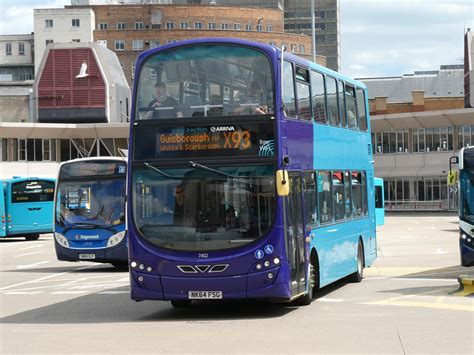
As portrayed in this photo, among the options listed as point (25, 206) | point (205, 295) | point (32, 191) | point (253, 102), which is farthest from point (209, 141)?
point (32, 191)

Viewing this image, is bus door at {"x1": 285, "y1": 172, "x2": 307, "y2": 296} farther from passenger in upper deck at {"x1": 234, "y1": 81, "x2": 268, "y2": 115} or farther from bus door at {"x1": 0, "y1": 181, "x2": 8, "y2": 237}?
bus door at {"x1": 0, "y1": 181, "x2": 8, "y2": 237}

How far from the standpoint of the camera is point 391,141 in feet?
303

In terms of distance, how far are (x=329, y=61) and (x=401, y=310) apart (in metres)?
162

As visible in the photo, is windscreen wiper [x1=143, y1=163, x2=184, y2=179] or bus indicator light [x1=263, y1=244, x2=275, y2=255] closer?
bus indicator light [x1=263, y1=244, x2=275, y2=255]

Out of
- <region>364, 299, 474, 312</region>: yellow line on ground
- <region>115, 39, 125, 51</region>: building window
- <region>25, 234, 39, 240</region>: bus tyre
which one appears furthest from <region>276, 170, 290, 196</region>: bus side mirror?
<region>115, 39, 125, 51</region>: building window

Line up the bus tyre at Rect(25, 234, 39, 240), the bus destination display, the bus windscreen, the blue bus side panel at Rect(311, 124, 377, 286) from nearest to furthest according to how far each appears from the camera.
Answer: the bus destination display < the blue bus side panel at Rect(311, 124, 377, 286) < the bus windscreen < the bus tyre at Rect(25, 234, 39, 240)

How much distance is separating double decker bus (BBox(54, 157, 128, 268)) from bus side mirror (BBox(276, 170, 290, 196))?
12132mm

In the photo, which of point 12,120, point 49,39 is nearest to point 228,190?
point 12,120

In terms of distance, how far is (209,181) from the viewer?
51.6ft

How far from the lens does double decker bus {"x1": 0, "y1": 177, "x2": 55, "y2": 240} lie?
1925 inches

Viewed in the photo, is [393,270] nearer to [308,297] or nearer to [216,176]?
[308,297]

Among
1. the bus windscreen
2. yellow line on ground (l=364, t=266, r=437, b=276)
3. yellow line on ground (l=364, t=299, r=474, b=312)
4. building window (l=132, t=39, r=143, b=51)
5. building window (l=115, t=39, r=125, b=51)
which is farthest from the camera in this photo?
building window (l=115, t=39, r=125, b=51)

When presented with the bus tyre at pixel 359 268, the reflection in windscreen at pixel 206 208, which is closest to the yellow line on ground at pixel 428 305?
the reflection in windscreen at pixel 206 208

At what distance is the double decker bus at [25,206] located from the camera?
1925 inches
